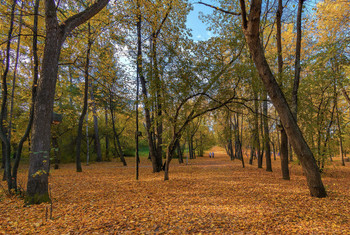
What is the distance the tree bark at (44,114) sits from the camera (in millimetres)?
4117

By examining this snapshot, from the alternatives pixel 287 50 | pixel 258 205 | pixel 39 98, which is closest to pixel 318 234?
pixel 258 205

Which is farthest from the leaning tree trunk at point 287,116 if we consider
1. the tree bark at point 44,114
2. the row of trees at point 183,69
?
the tree bark at point 44,114

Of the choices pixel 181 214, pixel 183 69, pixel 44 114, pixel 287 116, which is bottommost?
pixel 181 214

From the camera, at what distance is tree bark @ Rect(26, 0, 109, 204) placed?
13.5 feet

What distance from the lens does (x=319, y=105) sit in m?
8.54

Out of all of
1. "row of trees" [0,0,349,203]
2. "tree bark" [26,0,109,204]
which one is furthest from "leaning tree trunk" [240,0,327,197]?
"tree bark" [26,0,109,204]

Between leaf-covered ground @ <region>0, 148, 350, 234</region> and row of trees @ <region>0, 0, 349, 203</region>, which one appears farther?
row of trees @ <region>0, 0, 349, 203</region>

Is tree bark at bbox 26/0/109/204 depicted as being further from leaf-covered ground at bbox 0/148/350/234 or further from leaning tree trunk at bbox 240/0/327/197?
leaning tree trunk at bbox 240/0/327/197

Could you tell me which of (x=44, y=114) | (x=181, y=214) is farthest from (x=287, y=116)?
(x=44, y=114)

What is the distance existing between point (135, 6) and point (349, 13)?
10.6 meters

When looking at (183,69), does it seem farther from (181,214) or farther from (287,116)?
(181,214)

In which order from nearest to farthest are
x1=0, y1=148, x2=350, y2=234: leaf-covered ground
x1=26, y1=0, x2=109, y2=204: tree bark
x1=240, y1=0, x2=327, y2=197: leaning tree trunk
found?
x1=0, y1=148, x2=350, y2=234: leaf-covered ground < x1=26, y1=0, x2=109, y2=204: tree bark < x1=240, y1=0, x2=327, y2=197: leaning tree trunk

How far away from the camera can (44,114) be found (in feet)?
13.9

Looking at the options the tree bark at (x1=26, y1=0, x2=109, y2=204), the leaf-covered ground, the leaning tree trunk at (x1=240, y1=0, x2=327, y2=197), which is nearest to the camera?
the leaf-covered ground
